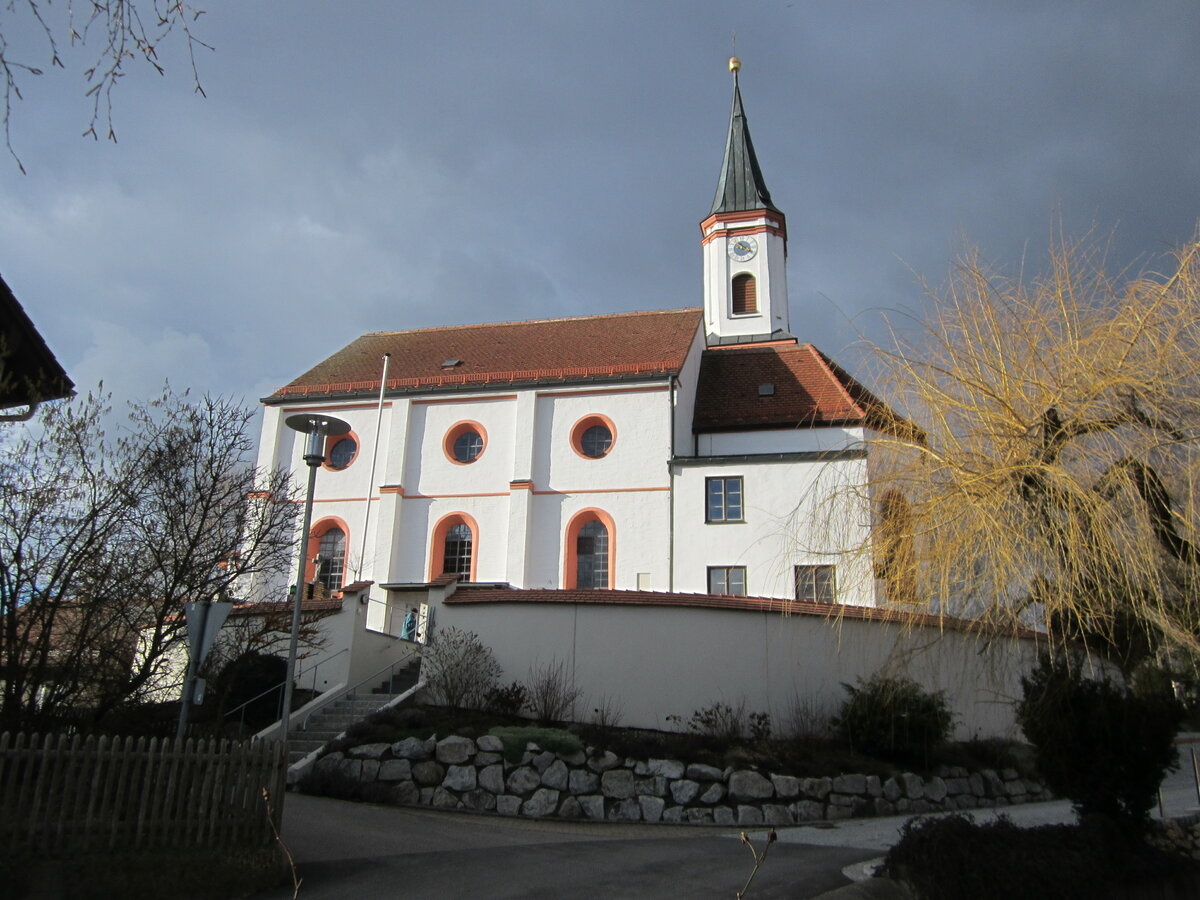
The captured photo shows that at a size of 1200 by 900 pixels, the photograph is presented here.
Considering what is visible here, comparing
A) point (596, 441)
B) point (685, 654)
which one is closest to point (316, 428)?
point (685, 654)

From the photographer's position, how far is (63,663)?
10.9 metres

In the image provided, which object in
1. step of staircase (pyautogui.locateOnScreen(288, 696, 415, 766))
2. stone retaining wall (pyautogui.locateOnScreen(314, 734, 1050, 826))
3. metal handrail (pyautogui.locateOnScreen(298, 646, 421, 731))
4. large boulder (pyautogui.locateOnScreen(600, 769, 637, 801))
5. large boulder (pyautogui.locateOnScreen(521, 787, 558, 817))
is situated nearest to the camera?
large boulder (pyautogui.locateOnScreen(521, 787, 558, 817))

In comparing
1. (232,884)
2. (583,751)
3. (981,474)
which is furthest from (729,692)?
(232,884)

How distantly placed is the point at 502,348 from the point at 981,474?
83.7 feet

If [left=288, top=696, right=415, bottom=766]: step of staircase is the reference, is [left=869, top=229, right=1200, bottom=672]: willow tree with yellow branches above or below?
above

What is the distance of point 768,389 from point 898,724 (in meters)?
15.9

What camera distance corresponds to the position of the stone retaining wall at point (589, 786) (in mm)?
14055

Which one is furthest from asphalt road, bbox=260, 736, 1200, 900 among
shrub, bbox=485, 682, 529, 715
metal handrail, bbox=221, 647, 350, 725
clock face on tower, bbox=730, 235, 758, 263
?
clock face on tower, bbox=730, 235, 758, 263

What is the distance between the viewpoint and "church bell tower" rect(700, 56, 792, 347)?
130ft

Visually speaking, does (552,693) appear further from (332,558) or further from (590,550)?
(332,558)

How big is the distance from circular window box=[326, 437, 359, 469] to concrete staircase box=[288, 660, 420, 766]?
39.1 ft

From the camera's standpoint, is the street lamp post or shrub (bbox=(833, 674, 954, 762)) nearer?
the street lamp post

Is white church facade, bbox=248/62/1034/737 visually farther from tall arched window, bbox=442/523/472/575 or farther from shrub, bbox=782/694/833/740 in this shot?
shrub, bbox=782/694/833/740

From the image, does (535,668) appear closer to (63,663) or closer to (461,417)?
(63,663)
